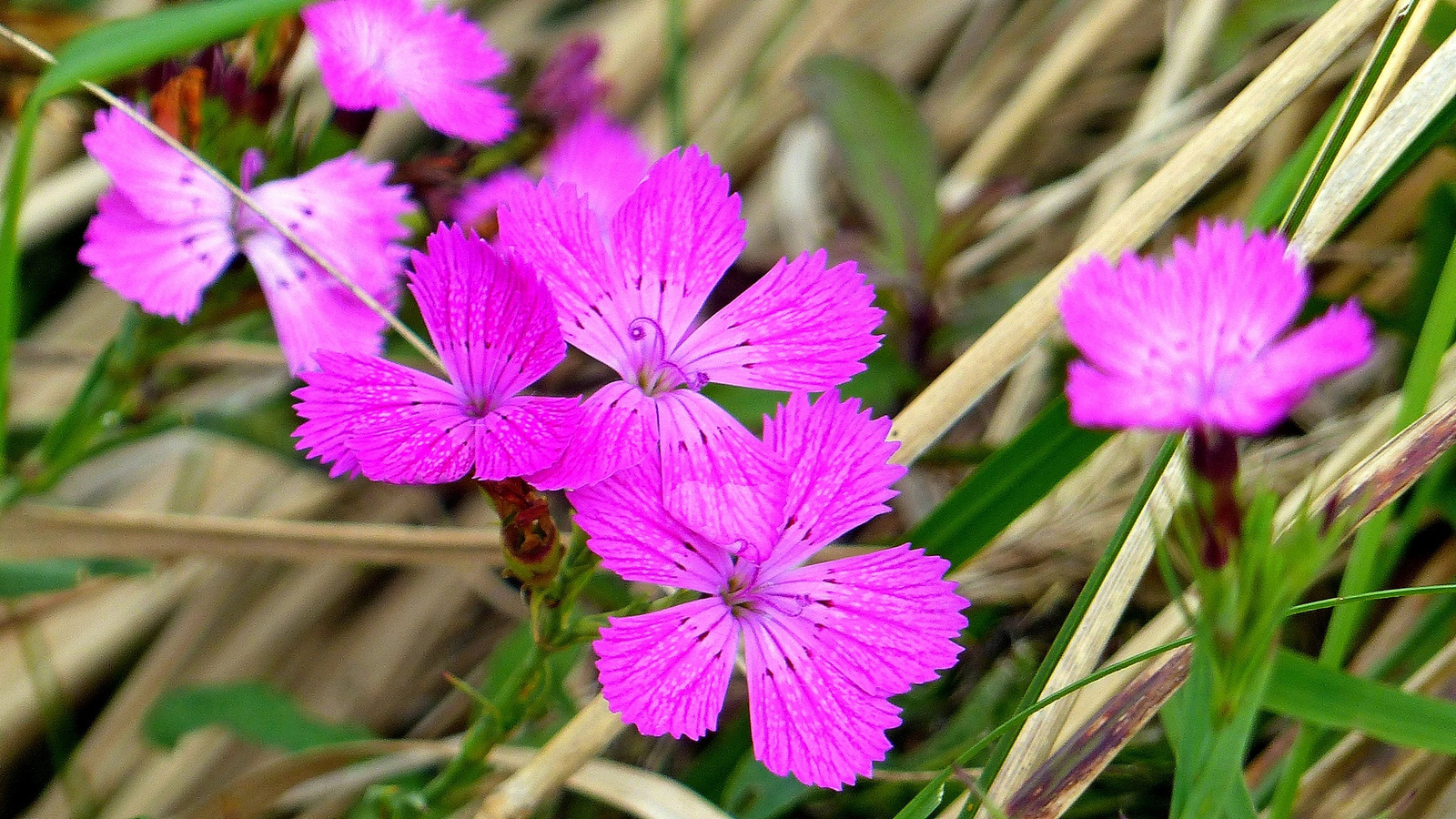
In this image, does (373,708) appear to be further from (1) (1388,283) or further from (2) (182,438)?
(1) (1388,283)

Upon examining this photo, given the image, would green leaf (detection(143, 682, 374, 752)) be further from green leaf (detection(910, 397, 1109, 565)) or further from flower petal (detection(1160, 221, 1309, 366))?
flower petal (detection(1160, 221, 1309, 366))

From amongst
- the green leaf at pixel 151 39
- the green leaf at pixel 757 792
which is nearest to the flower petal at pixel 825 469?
the green leaf at pixel 757 792

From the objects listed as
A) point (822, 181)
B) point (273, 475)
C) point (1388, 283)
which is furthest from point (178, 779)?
point (1388, 283)

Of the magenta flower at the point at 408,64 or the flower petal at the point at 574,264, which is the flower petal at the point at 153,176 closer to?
the magenta flower at the point at 408,64

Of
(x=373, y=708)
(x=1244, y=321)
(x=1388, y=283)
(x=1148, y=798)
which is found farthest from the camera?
(x=373, y=708)

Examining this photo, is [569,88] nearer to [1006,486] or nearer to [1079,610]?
[1006,486]

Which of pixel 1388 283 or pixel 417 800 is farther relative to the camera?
pixel 1388 283
